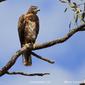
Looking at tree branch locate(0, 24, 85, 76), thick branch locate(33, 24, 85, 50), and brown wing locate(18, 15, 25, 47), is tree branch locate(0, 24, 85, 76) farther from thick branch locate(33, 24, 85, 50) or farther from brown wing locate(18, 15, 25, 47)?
brown wing locate(18, 15, 25, 47)

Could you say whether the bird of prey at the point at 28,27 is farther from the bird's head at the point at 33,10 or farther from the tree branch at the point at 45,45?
the tree branch at the point at 45,45

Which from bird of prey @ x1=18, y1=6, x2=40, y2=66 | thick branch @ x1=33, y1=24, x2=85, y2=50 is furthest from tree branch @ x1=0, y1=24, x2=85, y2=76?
bird of prey @ x1=18, y1=6, x2=40, y2=66

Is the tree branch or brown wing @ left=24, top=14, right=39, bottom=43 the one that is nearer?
the tree branch

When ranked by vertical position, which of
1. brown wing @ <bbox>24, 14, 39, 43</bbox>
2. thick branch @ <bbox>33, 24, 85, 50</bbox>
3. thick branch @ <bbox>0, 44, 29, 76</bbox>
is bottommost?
brown wing @ <bbox>24, 14, 39, 43</bbox>

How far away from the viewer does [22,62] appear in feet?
27.6

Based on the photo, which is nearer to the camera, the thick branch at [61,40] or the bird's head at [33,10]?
the thick branch at [61,40]

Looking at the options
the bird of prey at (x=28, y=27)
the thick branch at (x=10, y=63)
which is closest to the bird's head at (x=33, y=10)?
the bird of prey at (x=28, y=27)

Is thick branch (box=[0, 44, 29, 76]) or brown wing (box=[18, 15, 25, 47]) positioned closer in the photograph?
thick branch (box=[0, 44, 29, 76])

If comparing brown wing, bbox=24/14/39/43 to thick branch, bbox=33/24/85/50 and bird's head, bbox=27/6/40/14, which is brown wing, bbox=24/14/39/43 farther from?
thick branch, bbox=33/24/85/50

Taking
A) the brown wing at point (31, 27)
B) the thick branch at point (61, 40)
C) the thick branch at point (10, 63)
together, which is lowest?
the brown wing at point (31, 27)

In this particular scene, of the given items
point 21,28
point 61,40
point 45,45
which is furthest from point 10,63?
point 21,28

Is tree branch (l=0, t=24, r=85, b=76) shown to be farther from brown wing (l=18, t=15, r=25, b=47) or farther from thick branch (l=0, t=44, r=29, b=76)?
brown wing (l=18, t=15, r=25, b=47)

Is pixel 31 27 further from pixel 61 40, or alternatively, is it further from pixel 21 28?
pixel 61 40

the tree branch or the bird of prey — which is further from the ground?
the tree branch
